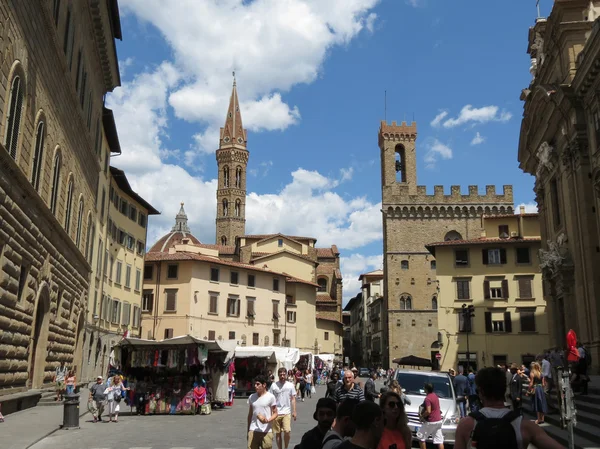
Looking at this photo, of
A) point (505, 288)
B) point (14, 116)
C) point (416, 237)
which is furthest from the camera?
point (416, 237)

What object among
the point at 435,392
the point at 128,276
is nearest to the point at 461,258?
the point at 128,276

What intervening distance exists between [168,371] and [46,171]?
304 inches

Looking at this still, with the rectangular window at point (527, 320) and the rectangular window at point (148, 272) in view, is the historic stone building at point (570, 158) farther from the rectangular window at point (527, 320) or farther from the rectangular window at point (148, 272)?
the rectangular window at point (148, 272)

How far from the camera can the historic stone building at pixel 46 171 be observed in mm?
12992

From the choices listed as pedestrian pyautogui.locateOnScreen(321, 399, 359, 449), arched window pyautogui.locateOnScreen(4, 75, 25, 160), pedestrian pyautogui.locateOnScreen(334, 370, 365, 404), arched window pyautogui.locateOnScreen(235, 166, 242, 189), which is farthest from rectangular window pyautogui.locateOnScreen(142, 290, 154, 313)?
arched window pyautogui.locateOnScreen(235, 166, 242, 189)

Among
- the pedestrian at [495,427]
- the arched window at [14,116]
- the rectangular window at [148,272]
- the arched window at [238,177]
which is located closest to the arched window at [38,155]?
the arched window at [14,116]

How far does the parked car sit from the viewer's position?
12.4 metres

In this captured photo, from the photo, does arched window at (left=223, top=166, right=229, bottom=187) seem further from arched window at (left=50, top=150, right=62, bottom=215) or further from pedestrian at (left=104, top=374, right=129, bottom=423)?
pedestrian at (left=104, top=374, right=129, bottom=423)

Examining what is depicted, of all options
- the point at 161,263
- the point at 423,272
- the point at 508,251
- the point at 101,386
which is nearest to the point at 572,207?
the point at 101,386

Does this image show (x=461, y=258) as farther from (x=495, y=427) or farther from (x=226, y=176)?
(x=226, y=176)

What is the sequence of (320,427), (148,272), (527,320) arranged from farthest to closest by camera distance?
(148,272)
(527,320)
(320,427)

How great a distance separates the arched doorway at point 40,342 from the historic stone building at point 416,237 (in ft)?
142

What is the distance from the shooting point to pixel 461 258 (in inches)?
1767

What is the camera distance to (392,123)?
68.2 meters
